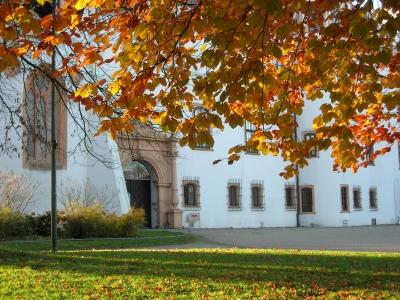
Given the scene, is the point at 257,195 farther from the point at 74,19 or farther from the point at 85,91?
the point at 74,19

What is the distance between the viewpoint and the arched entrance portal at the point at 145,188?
3022cm

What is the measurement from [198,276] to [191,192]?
73.5ft

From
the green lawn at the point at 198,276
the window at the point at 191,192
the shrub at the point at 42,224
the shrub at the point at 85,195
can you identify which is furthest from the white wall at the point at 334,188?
the green lawn at the point at 198,276

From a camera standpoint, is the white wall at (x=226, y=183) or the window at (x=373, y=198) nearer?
the white wall at (x=226, y=183)

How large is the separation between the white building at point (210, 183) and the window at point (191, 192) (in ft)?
0.10

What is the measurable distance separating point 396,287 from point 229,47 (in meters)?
4.74

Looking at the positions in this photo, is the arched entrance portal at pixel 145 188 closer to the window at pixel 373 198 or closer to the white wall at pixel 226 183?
the white wall at pixel 226 183

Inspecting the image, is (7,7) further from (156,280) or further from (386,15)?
(156,280)

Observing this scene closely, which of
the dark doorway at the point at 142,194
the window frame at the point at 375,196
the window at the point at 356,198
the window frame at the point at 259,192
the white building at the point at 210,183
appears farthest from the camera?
the window frame at the point at 375,196

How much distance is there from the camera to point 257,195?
34.7 m

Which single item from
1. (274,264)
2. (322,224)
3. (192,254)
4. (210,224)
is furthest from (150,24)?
(322,224)

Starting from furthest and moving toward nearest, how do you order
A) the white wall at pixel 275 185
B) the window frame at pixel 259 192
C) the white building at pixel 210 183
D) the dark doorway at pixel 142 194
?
the window frame at pixel 259 192 → the white wall at pixel 275 185 → the dark doorway at pixel 142 194 → the white building at pixel 210 183

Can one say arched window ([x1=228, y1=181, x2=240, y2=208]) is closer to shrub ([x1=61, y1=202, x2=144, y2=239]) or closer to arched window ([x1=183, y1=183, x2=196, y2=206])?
arched window ([x1=183, y1=183, x2=196, y2=206])

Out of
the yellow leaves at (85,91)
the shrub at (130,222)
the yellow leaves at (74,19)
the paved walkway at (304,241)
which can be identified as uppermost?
the yellow leaves at (74,19)
